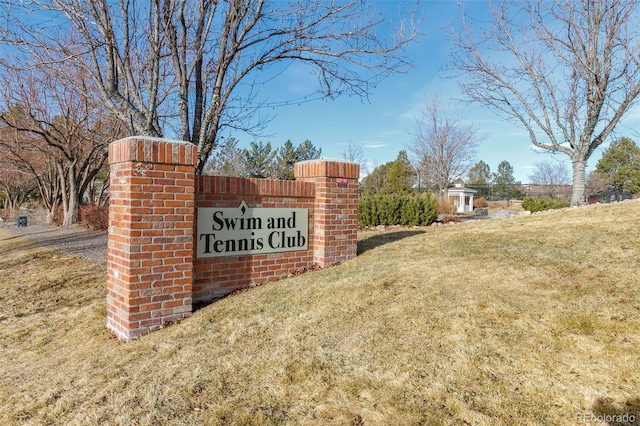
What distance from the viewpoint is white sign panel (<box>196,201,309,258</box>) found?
15.1 feet

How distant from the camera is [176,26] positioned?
253 inches

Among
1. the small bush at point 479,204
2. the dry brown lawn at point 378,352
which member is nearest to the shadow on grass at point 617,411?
the dry brown lawn at point 378,352

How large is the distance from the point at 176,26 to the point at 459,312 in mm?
5946

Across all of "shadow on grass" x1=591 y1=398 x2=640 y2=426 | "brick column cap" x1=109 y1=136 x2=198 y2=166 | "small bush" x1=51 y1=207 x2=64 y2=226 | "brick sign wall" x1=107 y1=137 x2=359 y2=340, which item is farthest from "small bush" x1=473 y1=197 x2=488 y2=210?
"shadow on grass" x1=591 y1=398 x2=640 y2=426

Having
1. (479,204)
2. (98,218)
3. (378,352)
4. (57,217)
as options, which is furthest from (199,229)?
(479,204)

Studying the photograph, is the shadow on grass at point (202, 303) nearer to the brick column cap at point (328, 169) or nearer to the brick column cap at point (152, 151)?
the brick column cap at point (152, 151)

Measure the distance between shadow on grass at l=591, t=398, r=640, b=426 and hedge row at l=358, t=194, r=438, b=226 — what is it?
11606 mm

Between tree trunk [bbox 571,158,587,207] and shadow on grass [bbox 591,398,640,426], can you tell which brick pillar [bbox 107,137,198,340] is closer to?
shadow on grass [bbox 591,398,640,426]

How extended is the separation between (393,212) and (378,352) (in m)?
11.1

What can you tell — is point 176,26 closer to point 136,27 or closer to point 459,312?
point 136,27

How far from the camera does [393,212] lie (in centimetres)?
1386

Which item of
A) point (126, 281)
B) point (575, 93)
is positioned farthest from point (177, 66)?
point (575, 93)

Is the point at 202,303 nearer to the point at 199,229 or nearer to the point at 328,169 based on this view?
the point at 199,229

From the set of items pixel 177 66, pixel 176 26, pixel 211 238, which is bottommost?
pixel 211 238
